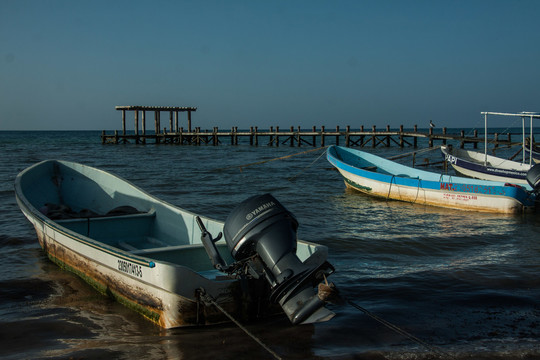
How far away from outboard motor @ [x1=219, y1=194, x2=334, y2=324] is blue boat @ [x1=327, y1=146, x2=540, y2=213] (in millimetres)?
9075

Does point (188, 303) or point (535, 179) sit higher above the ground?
point (535, 179)

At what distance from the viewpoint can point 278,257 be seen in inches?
172

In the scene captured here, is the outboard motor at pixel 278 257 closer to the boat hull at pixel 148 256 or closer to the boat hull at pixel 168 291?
the boat hull at pixel 148 256

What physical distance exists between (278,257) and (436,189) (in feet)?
32.3

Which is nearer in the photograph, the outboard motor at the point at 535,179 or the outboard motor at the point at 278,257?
the outboard motor at the point at 278,257

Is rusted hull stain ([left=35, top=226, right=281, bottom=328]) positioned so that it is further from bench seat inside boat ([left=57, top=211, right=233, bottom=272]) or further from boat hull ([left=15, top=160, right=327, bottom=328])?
bench seat inside boat ([left=57, top=211, right=233, bottom=272])

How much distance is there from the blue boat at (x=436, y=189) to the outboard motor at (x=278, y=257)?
9075mm

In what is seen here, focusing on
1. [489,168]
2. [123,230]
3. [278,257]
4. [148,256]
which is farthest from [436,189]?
[278,257]

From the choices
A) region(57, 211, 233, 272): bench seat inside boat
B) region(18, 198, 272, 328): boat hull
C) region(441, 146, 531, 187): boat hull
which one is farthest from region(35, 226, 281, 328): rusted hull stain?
region(441, 146, 531, 187): boat hull

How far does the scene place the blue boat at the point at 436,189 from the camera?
39.5 feet

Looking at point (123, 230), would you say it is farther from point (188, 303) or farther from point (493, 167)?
point (493, 167)

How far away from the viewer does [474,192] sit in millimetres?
12469

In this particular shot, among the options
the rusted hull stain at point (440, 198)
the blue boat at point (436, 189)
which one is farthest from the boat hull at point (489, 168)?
the rusted hull stain at point (440, 198)

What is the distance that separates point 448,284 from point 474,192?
21.1ft
